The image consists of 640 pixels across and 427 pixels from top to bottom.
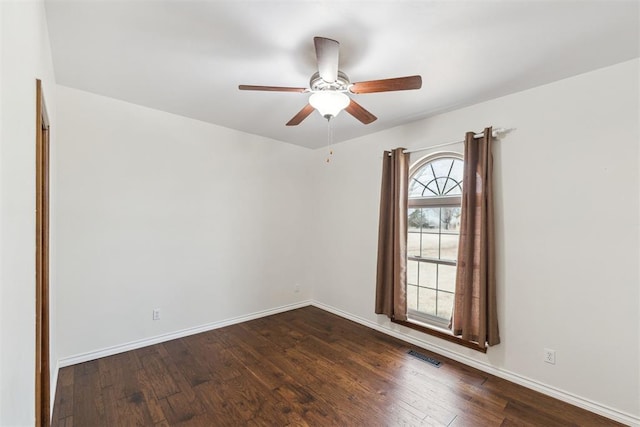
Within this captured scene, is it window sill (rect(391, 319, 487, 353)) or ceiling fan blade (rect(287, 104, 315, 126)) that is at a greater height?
ceiling fan blade (rect(287, 104, 315, 126))

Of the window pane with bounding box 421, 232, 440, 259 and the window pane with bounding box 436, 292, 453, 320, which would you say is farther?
the window pane with bounding box 421, 232, 440, 259

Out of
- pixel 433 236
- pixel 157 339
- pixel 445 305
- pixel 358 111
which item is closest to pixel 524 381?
pixel 445 305

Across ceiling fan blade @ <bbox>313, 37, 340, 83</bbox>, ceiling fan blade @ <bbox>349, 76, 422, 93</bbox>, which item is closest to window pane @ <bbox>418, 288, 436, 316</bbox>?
ceiling fan blade @ <bbox>349, 76, 422, 93</bbox>

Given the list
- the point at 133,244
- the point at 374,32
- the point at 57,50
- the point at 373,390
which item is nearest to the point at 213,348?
the point at 133,244

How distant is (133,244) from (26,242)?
2.12 meters

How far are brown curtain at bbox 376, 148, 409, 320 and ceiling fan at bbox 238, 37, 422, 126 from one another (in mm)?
1256

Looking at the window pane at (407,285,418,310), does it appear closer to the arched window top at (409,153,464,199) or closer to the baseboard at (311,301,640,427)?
the baseboard at (311,301,640,427)

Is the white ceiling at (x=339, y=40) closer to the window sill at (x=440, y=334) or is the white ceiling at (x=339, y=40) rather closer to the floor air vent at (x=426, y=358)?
the window sill at (x=440, y=334)

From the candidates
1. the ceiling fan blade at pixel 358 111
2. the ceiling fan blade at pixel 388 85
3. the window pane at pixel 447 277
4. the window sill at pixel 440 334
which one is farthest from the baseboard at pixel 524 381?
the ceiling fan blade at pixel 388 85

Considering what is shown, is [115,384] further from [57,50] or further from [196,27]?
[196,27]

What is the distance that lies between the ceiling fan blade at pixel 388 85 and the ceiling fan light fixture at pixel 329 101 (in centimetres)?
9

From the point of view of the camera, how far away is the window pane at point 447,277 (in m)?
3.08

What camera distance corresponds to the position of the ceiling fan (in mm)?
1713

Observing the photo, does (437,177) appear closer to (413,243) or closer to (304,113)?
(413,243)
